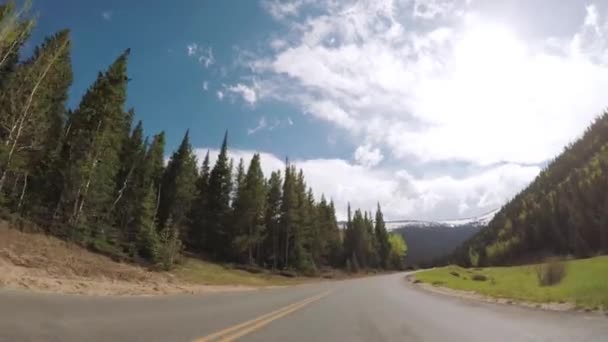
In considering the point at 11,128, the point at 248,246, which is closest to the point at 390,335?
the point at 11,128

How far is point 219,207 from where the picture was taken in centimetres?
6944

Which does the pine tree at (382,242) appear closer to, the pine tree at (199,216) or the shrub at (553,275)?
the pine tree at (199,216)

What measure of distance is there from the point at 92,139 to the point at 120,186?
2682cm

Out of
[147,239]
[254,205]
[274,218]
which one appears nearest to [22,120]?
[147,239]

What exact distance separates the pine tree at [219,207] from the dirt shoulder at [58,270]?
117 ft

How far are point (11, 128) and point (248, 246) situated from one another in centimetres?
3966

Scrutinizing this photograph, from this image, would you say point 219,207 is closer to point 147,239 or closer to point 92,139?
point 147,239

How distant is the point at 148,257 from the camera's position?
131 ft

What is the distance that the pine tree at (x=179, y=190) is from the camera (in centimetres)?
6103

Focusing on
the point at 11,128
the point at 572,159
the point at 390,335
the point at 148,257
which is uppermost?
the point at 572,159

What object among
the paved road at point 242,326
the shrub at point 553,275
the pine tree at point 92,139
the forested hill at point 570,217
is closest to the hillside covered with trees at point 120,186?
the pine tree at point 92,139

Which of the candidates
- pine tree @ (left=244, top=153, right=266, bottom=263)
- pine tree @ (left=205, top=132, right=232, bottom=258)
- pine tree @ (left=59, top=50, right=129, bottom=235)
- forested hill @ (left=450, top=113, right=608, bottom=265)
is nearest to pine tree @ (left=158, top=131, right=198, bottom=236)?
pine tree @ (left=205, top=132, right=232, bottom=258)

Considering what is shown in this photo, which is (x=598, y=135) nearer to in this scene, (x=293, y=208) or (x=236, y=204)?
(x=293, y=208)

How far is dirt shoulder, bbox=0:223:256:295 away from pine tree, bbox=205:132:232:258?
3567 centimetres
